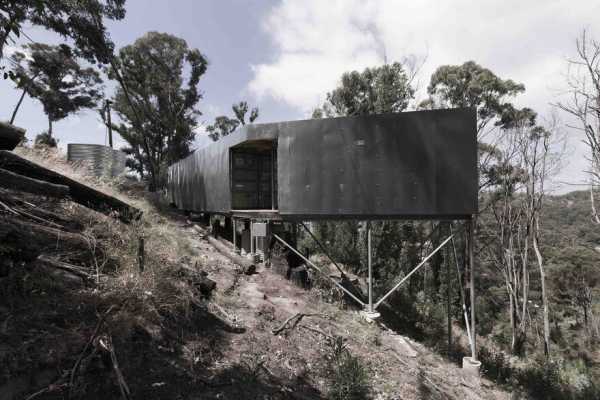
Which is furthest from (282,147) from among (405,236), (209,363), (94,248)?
(405,236)

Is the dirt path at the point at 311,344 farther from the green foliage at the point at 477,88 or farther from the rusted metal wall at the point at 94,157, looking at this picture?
the green foliage at the point at 477,88

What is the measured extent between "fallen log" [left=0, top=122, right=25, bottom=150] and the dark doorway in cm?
693

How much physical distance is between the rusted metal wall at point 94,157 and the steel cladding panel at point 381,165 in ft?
33.5

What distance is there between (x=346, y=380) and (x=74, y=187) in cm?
550

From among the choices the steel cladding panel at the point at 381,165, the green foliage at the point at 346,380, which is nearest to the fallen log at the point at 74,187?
the steel cladding panel at the point at 381,165

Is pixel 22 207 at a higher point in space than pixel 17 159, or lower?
lower

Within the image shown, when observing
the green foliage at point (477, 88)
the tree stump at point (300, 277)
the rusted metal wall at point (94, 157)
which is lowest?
the tree stump at point (300, 277)

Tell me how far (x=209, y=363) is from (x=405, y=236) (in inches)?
694

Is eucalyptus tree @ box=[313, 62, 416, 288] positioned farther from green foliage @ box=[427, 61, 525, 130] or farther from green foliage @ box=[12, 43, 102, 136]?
green foliage @ box=[12, 43, 102, 136]

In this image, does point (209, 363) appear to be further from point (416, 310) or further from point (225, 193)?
point (416, 310)

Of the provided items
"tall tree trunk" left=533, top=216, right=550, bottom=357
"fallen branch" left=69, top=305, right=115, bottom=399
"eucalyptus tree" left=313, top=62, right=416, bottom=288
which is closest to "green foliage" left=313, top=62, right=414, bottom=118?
"eucalyptus tree" left=313, top=62, right=416, bottom=288

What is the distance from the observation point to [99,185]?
10.9 m

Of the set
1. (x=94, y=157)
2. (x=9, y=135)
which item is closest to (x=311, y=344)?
(x=9, y=135)

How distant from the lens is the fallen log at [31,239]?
11.5ft
